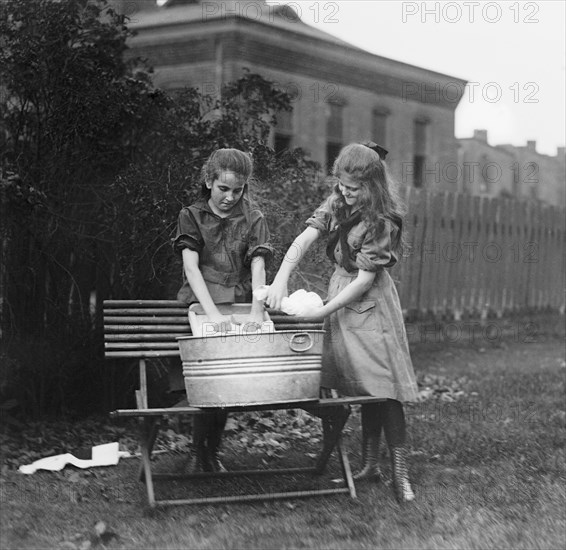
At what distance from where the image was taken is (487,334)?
1280 cm

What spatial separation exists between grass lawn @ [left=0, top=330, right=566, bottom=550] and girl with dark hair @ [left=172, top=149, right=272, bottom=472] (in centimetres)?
68

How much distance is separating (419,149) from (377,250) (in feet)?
67.9

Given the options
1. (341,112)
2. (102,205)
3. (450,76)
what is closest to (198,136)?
(102,205)

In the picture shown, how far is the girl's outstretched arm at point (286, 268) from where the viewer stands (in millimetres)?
4332

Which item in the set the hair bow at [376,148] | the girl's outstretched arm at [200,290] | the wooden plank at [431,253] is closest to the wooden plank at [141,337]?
the girl's outstretched arm at [200,290]

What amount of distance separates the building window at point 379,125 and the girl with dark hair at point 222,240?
1654cm

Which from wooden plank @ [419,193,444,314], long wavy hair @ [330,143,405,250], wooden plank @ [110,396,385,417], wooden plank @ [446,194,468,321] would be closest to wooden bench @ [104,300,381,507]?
wooden plank @ [110,396,385,417]

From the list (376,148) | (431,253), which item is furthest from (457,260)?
(376,148)

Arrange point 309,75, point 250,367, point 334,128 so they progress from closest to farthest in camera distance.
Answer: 1. point 250,367
2. point 309,75
3. point 334,128

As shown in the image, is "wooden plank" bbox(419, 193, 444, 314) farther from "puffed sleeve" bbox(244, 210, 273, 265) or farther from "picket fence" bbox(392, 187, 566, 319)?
"puffed sleeve" bbox(244, 210, 273, 265)

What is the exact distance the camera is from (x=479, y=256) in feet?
43.7

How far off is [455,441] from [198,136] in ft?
8.13

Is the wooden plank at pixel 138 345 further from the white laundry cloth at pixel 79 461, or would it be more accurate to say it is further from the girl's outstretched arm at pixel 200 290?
the white laundry cloth at pixel 79 461

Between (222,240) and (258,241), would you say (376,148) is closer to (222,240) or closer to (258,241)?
(258,241)
